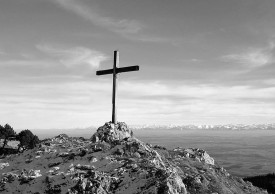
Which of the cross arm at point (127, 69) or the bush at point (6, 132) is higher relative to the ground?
the cross arm at point (127, 69)

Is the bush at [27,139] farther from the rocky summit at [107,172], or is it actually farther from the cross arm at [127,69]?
the cross arm at [127,69]

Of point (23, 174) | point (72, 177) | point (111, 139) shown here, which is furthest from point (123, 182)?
point (111, 139)

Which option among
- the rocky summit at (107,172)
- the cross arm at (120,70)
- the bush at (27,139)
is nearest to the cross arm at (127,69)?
the cross arm at (120,70)

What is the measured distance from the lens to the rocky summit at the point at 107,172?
A: 16109 mm

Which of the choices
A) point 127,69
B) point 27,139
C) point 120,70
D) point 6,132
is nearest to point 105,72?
point 120,70

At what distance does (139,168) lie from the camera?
57.6 ft

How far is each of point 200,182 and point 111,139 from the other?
951cm

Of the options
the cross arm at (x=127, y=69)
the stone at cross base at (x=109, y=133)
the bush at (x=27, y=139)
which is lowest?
the bush at (x=27, y=139)

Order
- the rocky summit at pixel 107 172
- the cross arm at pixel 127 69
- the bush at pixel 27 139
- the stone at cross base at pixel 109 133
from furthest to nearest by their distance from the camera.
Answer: the bush at pixel 27 139 → the stone at cross base at pixel 109 133 → the cross arm at pixel 127 69 → the rocky summit at pixel 107 172

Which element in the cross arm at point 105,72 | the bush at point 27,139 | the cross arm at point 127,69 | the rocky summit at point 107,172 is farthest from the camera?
the bush at point 27,139

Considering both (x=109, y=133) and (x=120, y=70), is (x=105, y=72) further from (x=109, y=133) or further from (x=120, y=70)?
(x=109, y=133)

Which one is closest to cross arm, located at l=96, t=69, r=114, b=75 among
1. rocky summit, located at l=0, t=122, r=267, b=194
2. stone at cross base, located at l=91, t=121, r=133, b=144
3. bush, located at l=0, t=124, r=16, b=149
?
stone at cross base, located at l=91, t=121, r=133, b=144

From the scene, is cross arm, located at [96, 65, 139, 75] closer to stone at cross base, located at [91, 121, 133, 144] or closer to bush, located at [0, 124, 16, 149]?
stone at cross base, located at [91, 121, 133, 144]

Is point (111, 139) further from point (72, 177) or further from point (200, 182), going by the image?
point (200, 182)
